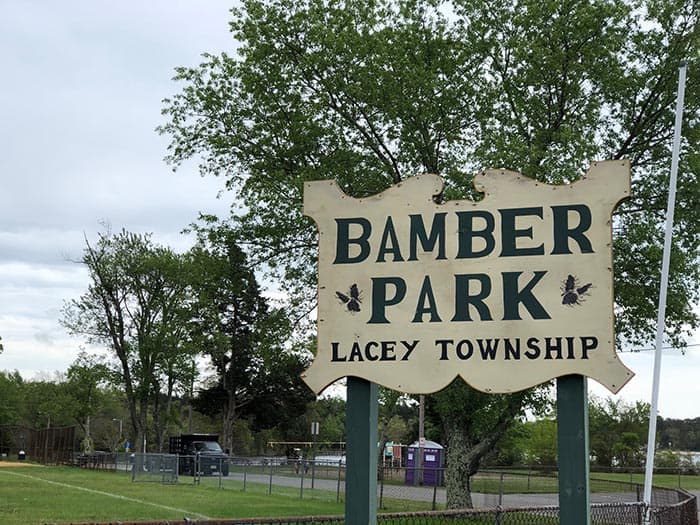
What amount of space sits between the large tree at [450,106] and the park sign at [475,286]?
1315cm

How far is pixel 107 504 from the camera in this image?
21.8 metres

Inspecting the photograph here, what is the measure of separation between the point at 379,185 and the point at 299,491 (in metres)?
12.4

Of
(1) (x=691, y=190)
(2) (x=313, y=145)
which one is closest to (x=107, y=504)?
(2) (x=313, y=145)

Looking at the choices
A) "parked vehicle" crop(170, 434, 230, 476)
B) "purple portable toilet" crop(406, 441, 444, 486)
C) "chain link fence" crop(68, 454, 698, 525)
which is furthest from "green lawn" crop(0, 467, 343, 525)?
"purple portable toilet" crop(406, 441, 444, 486)

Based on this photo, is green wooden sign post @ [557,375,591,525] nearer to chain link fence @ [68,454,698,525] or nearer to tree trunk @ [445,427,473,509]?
chain link fence @ [68,454,698,525]

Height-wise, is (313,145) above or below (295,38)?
below

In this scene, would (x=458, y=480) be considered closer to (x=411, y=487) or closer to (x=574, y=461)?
(x=411, y=487)

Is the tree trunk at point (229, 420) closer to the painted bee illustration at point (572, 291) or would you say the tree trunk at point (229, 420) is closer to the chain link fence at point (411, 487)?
the chain link fence at point (411, 487)

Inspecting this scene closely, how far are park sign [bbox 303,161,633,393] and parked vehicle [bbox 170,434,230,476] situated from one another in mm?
30098

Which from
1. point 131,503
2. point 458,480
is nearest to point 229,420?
point 131,503

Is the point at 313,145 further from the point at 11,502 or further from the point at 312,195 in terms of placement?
the point at 312,195

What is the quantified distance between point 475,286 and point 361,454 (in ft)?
4.74

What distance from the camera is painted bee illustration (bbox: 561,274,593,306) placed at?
557cm

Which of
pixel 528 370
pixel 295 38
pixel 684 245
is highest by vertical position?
pixel 295 38
